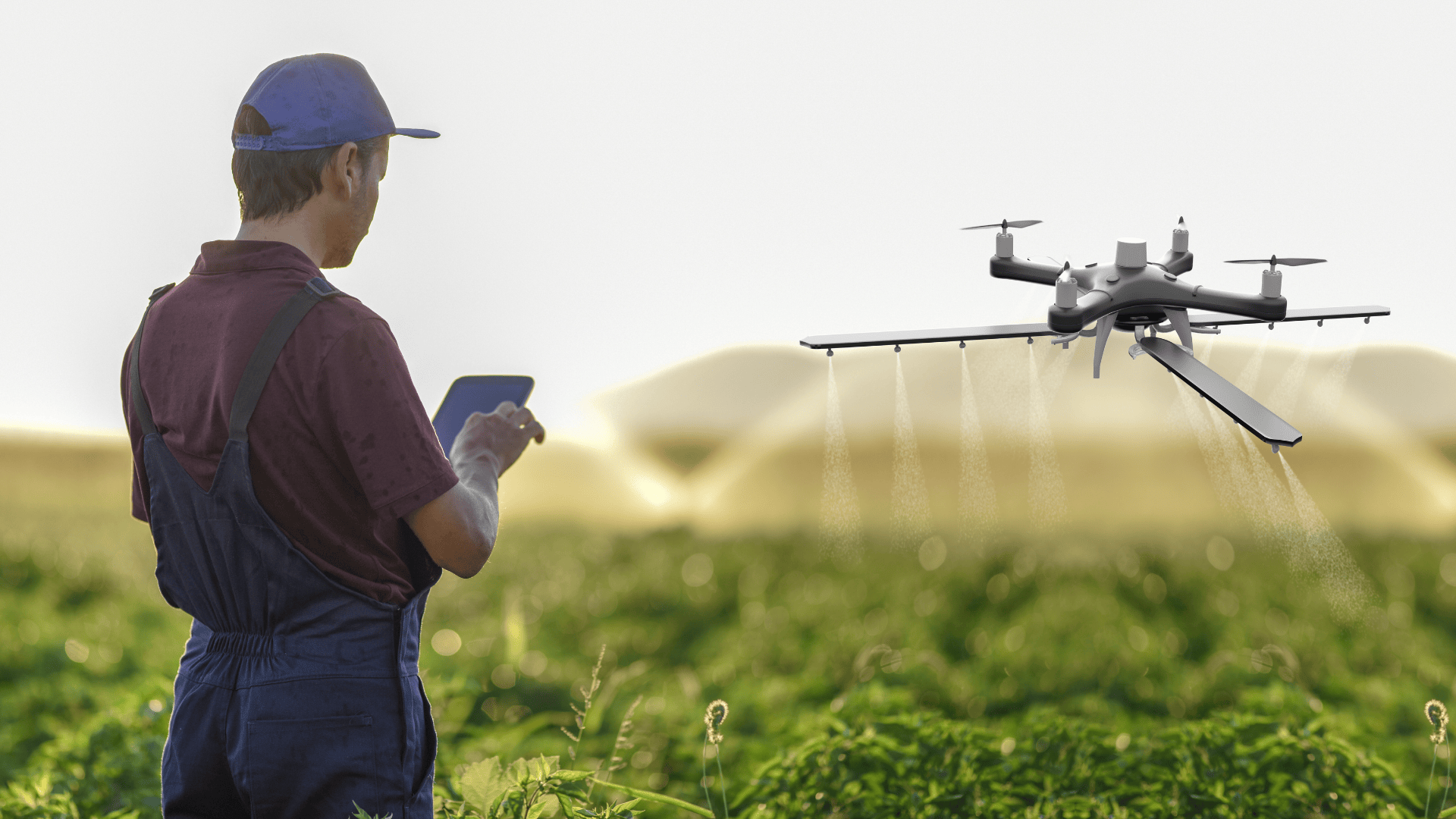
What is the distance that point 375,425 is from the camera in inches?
85.2

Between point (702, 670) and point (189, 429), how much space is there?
3.85 m

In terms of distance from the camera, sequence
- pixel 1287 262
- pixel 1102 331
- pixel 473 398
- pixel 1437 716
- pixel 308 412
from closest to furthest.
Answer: pixel 1102 331, pixel 1287 262, pixel 308 412, pixel 473 398, pixel 1437 716

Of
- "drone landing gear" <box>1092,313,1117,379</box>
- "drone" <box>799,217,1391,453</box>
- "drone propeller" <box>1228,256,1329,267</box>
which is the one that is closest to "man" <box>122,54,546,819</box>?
"drone" <box>799,217,1391,453</box>

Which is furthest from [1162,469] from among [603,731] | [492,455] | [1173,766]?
[492,455]

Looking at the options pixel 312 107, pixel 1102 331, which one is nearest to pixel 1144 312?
pixel 1102 331

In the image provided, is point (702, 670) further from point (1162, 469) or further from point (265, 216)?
point (265, 216)

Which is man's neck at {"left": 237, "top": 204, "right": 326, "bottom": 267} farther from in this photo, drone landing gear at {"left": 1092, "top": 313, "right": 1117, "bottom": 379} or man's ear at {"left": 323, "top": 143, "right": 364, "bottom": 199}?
drone landing gear at {"left": 1092, "top": 313, "right": 1117, "bottom": 379}

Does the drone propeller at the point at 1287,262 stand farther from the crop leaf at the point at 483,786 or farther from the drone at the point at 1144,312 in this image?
the crop leaf at the point at 483,786

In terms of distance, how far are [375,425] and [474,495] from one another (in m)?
0.29

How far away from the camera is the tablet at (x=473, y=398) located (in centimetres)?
275

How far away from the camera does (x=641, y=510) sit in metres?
6.18

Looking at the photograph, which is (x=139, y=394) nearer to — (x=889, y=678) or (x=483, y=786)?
(x=483, y=786)

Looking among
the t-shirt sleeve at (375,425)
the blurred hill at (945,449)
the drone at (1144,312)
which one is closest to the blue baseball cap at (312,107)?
the t-shirt sleeve at (375,425)

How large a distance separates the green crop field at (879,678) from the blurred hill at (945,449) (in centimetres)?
28
